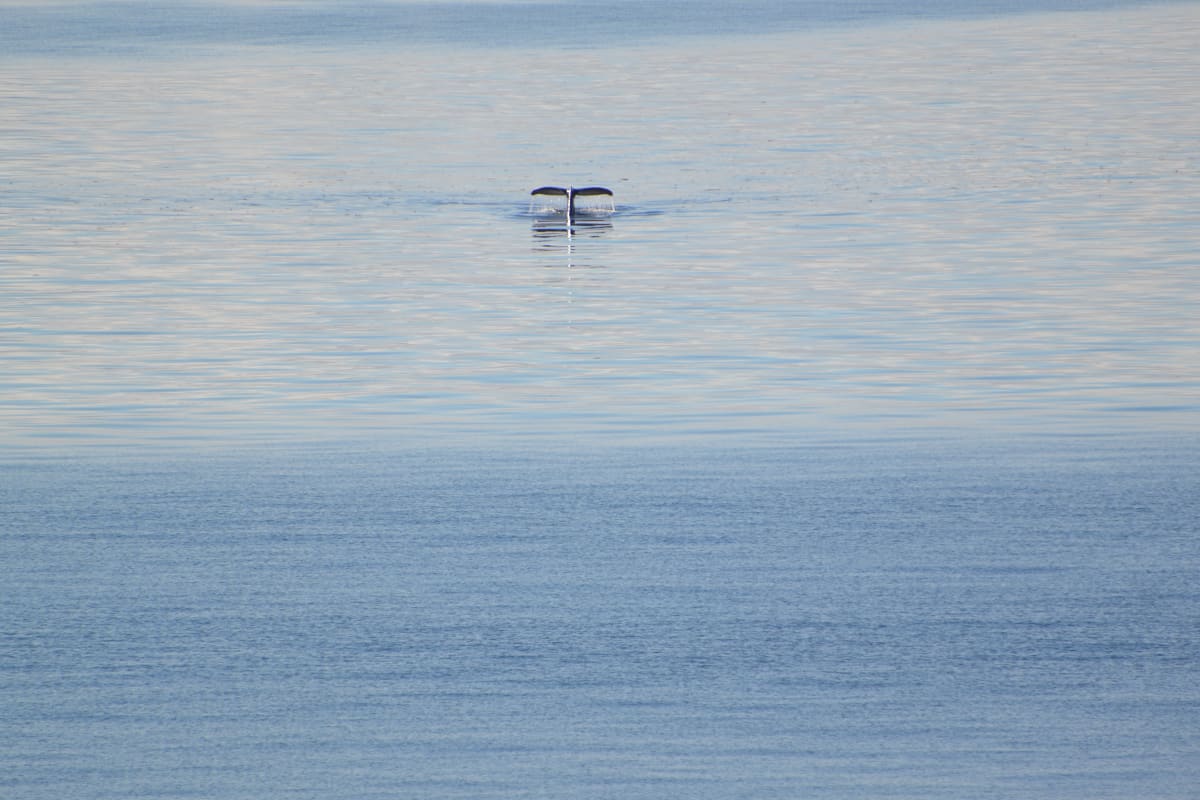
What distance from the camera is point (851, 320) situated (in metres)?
18.5

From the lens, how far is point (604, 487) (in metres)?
12.0

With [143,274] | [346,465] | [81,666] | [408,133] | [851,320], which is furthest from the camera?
[408,133]

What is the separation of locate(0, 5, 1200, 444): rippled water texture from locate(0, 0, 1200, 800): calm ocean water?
97 millimetres

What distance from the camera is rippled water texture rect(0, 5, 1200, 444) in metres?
14.8

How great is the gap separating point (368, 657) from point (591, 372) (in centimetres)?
713

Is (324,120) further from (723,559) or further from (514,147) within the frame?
(723,559)

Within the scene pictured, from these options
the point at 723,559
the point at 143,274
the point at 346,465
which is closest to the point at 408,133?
the point at 143,274

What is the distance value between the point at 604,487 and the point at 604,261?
11.5 meters

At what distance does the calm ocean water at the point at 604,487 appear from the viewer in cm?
800

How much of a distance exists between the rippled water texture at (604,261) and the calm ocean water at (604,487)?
10 cm

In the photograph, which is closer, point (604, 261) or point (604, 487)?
point (604, 487)

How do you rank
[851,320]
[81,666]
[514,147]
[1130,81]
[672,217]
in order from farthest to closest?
[1130,81] < [514,147] < [672,217] < [851,320] < [81,666]

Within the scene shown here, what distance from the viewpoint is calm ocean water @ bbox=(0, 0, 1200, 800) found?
8000mm

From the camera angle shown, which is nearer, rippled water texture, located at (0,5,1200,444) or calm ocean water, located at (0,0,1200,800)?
calm ocean water, located at (0,0,1200,800)
